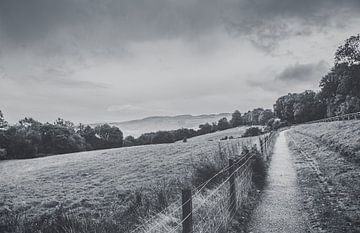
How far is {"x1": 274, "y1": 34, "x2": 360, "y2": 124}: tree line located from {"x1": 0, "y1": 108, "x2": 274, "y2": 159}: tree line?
118 feet

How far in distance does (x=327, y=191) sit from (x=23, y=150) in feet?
261

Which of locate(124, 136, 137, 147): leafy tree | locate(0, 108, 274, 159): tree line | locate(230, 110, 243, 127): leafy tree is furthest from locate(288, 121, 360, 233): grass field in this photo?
locate(230, 110, 243, 127): leafy tree

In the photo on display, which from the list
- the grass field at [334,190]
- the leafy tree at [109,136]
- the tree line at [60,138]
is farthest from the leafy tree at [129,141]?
the grass field at [334,190]

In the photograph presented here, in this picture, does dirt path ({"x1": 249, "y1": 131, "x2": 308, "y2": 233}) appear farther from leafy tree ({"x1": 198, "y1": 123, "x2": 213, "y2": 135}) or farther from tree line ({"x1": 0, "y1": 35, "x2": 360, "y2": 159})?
leafy tree ({"x1": 198, "y1": 123, "x2": 213, "y2": 135})

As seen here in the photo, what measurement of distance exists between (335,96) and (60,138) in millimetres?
79607

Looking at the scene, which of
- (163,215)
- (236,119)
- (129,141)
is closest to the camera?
(163,215)

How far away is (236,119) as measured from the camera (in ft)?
438

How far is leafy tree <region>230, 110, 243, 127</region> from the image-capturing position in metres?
132

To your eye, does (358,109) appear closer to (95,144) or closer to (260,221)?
(260,221)

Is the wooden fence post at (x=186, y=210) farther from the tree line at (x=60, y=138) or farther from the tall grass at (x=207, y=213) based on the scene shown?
the tree line at (x=60, y=138)

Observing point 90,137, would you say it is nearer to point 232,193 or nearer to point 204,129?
point 204,129

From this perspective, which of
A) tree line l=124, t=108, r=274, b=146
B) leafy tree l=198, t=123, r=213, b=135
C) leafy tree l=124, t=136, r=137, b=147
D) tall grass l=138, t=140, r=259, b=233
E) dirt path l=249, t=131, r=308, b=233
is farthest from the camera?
leafy tree l=198, t=123, r=213, b=135

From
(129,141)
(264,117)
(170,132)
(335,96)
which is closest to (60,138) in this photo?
(129,141)

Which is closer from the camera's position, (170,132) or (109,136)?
(109,136)
